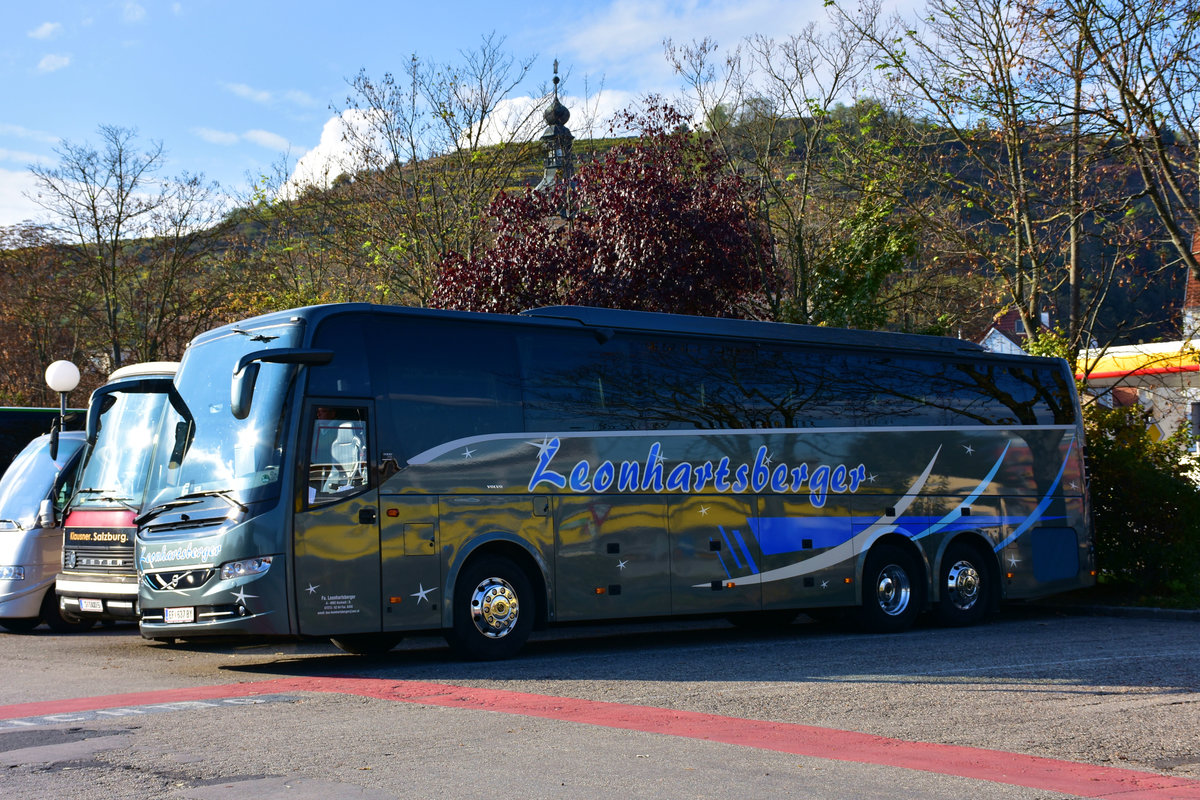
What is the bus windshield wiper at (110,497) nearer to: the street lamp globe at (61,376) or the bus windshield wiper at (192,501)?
the bus windshield wiper at (192,501)

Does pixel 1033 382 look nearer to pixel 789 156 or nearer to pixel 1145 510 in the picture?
pixel 1145 510

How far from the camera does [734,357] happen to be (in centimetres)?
1487

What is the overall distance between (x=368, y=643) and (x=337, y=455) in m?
2.80

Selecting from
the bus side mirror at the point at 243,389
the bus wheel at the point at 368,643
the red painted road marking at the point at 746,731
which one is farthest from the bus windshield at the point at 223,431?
the bus wheel at the point at 368,643

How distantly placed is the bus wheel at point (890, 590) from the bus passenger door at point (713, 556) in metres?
1.92

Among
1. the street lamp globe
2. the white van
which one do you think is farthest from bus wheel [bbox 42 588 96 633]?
the street lamp globe

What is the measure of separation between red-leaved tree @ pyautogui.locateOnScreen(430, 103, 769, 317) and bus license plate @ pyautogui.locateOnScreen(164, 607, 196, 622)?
10358 millimetres

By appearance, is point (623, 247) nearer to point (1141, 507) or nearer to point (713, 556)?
point (713, 556)

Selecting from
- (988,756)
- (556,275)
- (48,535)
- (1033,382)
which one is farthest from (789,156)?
(988,756)

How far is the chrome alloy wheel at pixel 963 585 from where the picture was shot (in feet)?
54.9

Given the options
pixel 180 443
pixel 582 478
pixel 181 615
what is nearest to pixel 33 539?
pixel 180 443

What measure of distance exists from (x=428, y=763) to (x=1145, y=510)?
1469 cm

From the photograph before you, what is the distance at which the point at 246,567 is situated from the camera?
36.3 feet

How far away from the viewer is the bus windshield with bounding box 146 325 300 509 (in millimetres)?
11211
